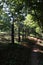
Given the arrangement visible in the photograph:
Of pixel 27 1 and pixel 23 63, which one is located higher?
pixel 27 1

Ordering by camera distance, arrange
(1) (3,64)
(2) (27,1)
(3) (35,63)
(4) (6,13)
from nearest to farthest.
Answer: (1) (3,64) → (3) (35,63) → (2) (27,1) → (4) (6,13)

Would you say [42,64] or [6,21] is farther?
[6,21]

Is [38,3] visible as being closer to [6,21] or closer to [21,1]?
[21,1]

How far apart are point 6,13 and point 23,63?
38.0ft

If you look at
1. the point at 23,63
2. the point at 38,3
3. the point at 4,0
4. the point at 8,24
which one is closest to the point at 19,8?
the point at 4,0

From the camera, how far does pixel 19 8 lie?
17594 millimetres

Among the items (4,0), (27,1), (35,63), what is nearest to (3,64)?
(35,63)

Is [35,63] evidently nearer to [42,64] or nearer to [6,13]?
[42,64]

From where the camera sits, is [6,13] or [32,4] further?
[6,13]

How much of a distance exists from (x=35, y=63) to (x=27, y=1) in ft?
20.0

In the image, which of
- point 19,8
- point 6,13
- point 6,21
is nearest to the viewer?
point 19,8

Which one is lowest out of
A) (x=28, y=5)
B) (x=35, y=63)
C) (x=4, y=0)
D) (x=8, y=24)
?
(x=35, y=63)

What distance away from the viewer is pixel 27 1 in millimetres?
14484

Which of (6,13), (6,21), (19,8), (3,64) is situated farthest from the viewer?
(6,21)
